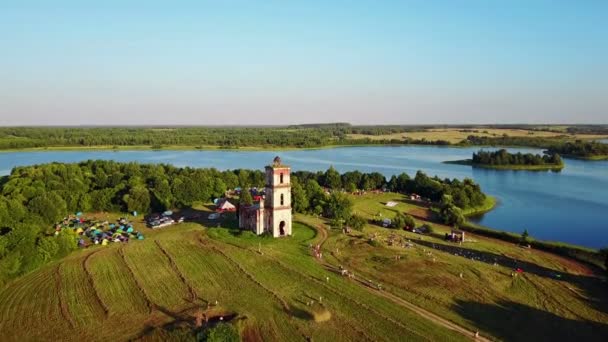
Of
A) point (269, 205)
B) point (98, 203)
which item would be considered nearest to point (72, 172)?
point (98, 203)

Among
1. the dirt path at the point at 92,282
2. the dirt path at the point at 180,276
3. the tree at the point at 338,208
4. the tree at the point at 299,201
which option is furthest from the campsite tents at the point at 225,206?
the dirt path at the point at 92,282

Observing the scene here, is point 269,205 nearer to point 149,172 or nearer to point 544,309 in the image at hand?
point 544,309

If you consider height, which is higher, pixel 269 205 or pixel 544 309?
pixel 269 205

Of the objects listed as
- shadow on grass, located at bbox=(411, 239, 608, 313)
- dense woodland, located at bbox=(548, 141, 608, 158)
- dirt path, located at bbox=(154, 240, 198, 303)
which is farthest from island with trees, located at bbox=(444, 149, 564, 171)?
dirt path, located at bbox=(154, 240, 198, 303)

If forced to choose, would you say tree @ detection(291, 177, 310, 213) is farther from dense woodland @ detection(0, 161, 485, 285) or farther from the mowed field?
the mowed field

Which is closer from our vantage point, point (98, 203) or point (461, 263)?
point (461, 263)

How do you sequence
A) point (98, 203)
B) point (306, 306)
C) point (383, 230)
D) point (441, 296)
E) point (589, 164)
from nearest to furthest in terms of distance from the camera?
point (306, 306) → point (441, 296) → point (383, 230) → point (98, 203) → point (589, 164)

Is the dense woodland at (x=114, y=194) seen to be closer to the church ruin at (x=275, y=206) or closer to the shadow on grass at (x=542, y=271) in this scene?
the church ruin at (x=275, y=206)
